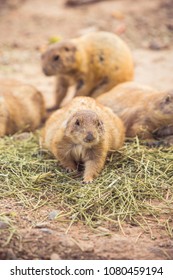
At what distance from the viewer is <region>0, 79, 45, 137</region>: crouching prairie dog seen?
942 centimetres

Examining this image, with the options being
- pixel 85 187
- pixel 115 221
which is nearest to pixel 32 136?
pixel 85 187

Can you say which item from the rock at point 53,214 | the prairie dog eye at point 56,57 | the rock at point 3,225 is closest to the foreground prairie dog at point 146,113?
the prairie dog eye at point 56,57

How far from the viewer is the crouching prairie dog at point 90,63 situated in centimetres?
1068

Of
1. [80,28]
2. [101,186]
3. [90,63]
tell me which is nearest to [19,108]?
[90,63]

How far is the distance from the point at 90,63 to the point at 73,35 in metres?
5.16

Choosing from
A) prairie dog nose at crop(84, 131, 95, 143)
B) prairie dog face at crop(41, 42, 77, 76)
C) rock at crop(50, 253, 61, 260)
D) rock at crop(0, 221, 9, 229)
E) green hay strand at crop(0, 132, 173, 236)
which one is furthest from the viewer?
prairie dog face at crop(41, 42, 77, 76)

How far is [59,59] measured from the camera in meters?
10.6

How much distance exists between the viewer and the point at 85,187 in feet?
22.4

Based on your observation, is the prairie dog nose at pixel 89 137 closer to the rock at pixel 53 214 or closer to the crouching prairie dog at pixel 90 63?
the rock at pixel 53 214

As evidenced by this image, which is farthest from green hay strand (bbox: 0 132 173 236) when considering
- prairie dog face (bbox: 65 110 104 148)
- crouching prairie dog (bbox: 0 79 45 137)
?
crouching prairie dog (bbox: 0 79 45 137)

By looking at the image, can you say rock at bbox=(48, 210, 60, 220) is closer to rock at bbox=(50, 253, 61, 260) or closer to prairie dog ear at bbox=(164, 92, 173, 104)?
rock at bbox=(50, 253, 61, 260)

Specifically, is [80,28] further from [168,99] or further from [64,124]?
[64,124]

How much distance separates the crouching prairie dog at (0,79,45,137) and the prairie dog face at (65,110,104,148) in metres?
2.47
